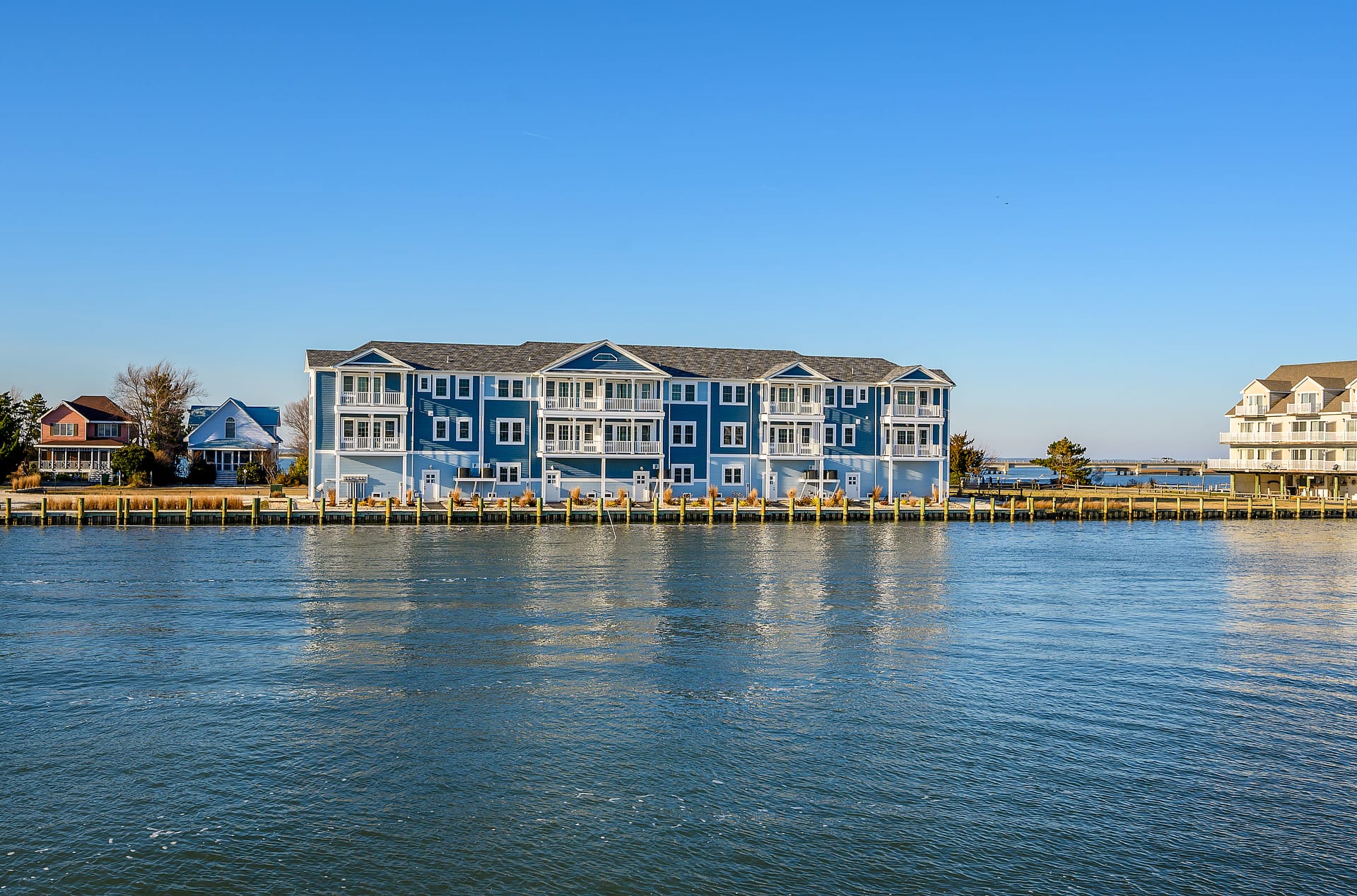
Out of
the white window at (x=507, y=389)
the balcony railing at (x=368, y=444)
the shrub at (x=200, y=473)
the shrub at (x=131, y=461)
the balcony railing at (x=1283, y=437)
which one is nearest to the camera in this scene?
the balcony railing at (x=368, y=444)

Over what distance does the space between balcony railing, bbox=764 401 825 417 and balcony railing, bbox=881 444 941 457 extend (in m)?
5.33

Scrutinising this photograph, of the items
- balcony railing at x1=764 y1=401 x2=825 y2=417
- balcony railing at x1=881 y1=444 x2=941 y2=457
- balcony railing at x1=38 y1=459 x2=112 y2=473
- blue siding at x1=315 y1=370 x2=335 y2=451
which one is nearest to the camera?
blue siding at x1=315 y1=370 x2=335 y2=451

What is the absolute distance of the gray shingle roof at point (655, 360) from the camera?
65.9 metres

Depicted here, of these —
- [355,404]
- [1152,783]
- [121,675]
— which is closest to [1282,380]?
[355,404]

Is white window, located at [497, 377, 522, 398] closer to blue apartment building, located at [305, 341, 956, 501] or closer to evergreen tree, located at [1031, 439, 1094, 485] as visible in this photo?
blue apartment building, located at [305, 341, 956, 501]

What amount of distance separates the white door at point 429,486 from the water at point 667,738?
30.0m

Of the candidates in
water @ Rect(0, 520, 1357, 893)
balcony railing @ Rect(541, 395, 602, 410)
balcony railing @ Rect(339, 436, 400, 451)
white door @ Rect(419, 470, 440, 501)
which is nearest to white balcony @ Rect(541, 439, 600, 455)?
balcony railing @ Rect(541, 395, 602, 410)

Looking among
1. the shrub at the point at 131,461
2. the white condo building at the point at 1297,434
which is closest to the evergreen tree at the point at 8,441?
the shrub at the point at 131,461

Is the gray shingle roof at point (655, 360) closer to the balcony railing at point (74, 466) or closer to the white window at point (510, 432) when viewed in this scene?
the white window at point (510, 432)

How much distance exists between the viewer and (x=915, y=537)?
5528cm

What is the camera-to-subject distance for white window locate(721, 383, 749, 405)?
229 ft

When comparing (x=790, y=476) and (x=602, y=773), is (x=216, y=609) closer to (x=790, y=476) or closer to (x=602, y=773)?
(x=602, y=773)

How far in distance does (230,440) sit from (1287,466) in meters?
88.3

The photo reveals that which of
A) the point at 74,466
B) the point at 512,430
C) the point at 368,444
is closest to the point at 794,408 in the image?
the point at 512,430
